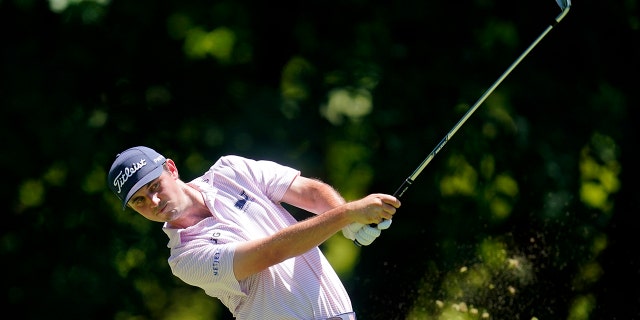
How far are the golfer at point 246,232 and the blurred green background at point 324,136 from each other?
2233mm

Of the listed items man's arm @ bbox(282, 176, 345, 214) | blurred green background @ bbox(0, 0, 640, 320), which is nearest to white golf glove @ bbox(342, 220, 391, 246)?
man's arm @ bbox(282, 176, 345, 214)

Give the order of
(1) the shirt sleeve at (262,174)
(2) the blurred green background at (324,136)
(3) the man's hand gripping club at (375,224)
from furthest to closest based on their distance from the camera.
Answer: (2) the blurred green background at (324,136)
(1) the shirt sleeve at (262,174)
(3) the man's hand gripping club at (375,224)

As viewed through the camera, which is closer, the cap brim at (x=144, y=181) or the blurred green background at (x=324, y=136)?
the cap brim at (x=144, y=181)

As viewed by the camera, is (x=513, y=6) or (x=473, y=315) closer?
(x=473, y=315)

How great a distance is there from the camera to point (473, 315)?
5.06 meters

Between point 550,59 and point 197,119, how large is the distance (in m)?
1.69

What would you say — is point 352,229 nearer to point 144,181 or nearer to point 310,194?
point 310,194

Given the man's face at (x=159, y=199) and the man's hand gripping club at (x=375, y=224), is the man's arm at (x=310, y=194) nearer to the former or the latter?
the man's hand gripping club at (x=375, y=224)

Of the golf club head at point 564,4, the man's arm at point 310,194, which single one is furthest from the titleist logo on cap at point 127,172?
the golf club head at point 564,4

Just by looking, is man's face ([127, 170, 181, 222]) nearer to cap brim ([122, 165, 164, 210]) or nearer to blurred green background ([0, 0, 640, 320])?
cap brim ([122, 165, 164, 210])

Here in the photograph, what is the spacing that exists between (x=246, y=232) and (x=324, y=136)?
236 cm

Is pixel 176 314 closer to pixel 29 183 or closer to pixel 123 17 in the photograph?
pixel 29 183

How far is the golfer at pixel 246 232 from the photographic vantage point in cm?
274

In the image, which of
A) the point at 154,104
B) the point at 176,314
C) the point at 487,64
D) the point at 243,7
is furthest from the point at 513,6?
the point at 176,314
